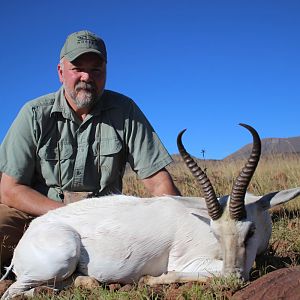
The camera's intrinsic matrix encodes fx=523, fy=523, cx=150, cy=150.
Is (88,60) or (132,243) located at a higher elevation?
(88,60)

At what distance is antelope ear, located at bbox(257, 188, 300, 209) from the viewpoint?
16.4ft

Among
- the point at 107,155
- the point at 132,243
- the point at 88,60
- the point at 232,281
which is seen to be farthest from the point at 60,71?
the point at 232,281

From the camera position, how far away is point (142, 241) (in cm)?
526

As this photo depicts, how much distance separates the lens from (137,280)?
5297mm

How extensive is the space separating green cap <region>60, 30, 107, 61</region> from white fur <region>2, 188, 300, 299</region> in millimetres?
2368

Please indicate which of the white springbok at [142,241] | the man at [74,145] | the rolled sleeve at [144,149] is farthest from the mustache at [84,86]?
the white springbok at [142,241]

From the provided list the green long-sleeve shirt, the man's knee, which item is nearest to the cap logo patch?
the green long-sleeve shirt

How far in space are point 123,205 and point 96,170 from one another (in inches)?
57.1

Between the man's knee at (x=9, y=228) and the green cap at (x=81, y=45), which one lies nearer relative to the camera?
the man's knee at (x=9, y=228)

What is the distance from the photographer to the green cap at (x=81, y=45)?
6.84 m

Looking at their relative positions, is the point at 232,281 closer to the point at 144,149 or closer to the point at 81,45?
the point at 144,149

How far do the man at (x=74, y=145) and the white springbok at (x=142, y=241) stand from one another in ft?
4.33

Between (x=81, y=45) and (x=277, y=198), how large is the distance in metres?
3.32

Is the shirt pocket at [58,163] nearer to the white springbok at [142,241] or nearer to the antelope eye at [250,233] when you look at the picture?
the white springbok at [142,241]
